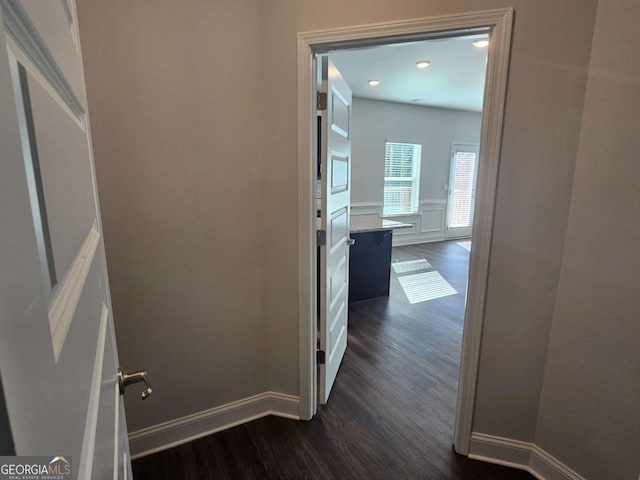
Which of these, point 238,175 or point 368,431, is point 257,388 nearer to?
point 368,431

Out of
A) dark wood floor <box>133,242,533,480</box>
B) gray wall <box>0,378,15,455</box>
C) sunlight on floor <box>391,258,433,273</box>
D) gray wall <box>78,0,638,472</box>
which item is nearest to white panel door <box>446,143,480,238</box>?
sunlight on floor <box>391,258,433,273</box>

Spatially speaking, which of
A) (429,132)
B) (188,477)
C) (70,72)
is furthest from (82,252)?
(429,132)

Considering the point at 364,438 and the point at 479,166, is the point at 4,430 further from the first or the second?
the point at 364,438

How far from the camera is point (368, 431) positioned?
6.44ft

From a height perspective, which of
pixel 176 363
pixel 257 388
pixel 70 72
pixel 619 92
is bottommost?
pixel 257 388

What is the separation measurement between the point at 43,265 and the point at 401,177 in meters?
6.90

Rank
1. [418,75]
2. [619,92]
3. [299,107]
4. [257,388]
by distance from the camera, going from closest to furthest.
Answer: [619,92], [299,107], [257,388], [418,75]

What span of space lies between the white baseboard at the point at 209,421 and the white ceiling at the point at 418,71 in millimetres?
2454

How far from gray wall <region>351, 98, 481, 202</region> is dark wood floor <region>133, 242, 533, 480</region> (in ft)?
12.9

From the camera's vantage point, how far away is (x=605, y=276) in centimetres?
136

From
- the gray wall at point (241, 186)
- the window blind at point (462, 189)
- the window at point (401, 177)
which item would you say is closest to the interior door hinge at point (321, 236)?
the gray wall at point (241, 186)

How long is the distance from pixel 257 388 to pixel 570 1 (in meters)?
2.40

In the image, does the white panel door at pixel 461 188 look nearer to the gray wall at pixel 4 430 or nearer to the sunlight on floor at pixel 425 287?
the sunlight on floor at pixel 425 287

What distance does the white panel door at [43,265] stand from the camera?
21 centimetres
